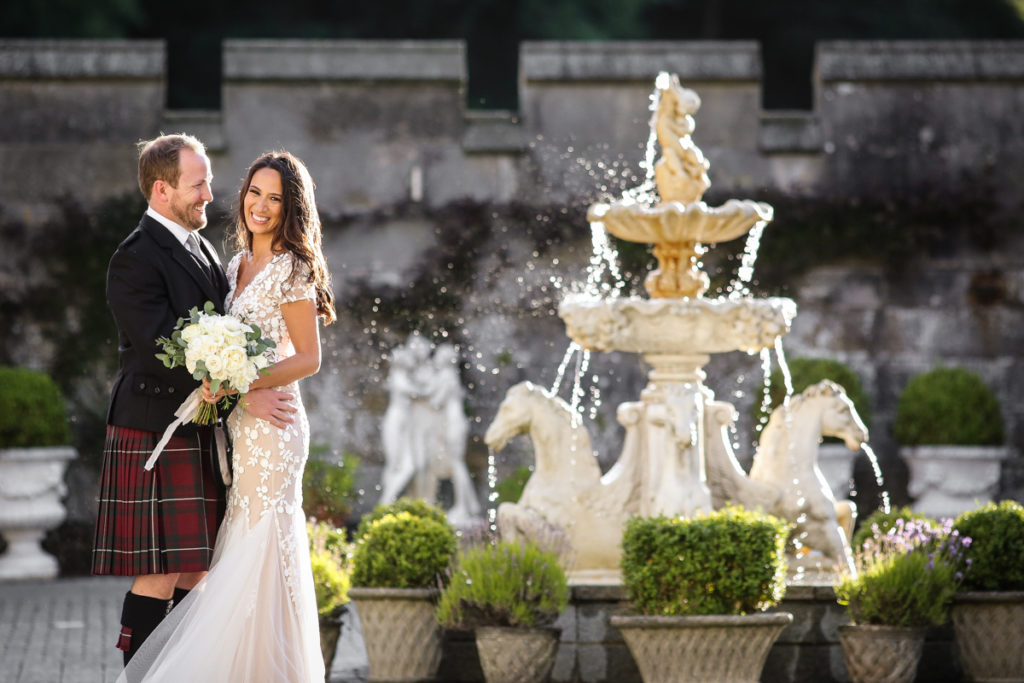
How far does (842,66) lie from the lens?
11.5 m

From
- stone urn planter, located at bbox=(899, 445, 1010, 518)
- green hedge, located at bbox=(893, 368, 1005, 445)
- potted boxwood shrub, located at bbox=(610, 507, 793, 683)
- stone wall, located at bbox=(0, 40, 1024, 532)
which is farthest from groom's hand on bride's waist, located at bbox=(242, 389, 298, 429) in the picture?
green hedge, located at bbox=(893, 368, 1005, 445)

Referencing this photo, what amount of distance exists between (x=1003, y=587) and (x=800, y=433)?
1.33m

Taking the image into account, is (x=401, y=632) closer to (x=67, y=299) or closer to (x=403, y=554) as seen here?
(x=403, y=554)

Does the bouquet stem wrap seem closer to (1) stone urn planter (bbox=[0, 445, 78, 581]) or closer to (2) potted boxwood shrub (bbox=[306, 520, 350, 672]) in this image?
(2) potted boxwood shrub (bbox=[306, 520, 350, 672])

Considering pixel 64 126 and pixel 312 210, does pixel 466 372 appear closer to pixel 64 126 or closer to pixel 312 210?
pixel 64 126

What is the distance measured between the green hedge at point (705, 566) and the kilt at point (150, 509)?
1871mm

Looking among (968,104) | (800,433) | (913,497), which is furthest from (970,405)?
(800,433)

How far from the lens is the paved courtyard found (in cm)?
664

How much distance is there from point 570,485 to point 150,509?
2.78 metres

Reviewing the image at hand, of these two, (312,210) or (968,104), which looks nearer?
(312,210)

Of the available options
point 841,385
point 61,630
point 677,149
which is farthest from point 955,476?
point 61,630

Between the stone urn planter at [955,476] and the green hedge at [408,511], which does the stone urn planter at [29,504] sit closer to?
the green hedge at [408,511]

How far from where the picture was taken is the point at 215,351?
4.24m

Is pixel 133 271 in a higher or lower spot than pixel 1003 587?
higher
